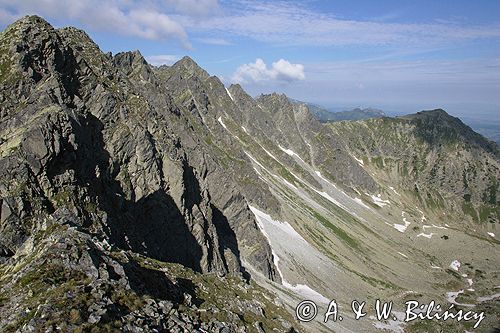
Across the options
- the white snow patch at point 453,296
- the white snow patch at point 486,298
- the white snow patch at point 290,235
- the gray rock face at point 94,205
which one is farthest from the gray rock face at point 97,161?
the white snow patch at point 486,298

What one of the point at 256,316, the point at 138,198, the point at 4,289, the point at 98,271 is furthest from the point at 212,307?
the point at 138,198

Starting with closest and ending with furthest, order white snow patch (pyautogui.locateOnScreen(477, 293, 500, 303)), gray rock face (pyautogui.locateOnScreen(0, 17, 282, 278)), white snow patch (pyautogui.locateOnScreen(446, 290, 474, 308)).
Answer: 1. gray rock face (pyautogui.locateOnScreen(0, 17, 282, 278))
2. white snow patch (pyautogui.locateOnScreen(446, 290, 474, 308))
3. white snow patch (pyautogui.locateOnScreen(477, 293, 500, 303))

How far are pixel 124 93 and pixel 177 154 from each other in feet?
60.6

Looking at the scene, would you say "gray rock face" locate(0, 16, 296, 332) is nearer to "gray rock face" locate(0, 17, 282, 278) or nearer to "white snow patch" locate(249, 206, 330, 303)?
"gray rock face" locate(0, 17, 282, 278)

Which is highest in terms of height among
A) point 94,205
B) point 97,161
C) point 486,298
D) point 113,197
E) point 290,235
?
point 97,161

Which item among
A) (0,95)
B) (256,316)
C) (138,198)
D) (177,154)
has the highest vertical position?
(0,95)

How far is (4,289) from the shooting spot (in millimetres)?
24703

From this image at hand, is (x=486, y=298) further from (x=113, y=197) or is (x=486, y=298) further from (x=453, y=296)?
(x=113, y=197)

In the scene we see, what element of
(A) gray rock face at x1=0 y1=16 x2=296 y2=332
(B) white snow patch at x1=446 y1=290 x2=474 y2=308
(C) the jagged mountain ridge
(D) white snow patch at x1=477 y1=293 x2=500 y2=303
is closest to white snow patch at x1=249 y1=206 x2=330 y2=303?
(C) the jagged mountain ridge

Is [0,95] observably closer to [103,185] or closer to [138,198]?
[103,185]

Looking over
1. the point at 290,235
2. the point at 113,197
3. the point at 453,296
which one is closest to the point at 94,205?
the point at 113,197

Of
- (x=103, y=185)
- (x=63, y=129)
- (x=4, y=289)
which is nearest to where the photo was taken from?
(x=4, y=289)

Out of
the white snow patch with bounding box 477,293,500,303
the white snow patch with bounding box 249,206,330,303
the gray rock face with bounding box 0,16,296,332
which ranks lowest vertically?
the white snow patch with bounding box 477,293,500,303

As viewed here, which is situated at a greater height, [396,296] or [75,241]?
[75,241]
